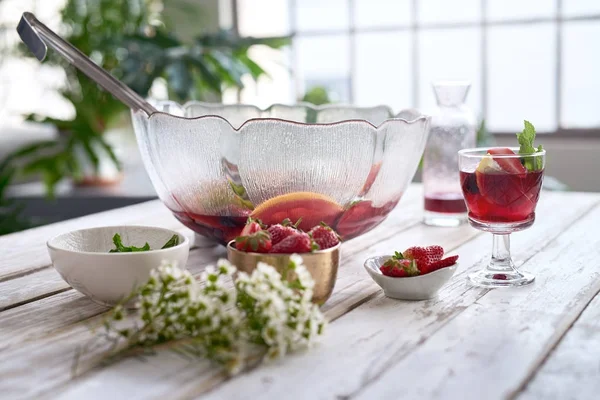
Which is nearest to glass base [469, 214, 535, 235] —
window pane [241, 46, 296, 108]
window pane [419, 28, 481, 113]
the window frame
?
the window frame

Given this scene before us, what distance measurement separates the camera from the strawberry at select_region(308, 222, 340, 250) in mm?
858

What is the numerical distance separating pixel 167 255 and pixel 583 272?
1.77 feet

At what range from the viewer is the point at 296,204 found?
103cm

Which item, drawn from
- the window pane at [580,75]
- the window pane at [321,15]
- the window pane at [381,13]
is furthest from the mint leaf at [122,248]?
the window pane at [321,15]

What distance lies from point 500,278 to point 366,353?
0.32 metres

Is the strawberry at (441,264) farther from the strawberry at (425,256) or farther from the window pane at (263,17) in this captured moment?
the window pane at (263,17)

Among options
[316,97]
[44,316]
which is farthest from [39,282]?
[316,97]

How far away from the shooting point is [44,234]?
4.63ft

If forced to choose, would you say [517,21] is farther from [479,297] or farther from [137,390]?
[137,390]

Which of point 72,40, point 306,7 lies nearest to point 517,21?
point 306,7

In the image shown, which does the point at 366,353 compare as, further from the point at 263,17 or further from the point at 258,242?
the point at 263,17

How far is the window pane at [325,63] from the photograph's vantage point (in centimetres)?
479

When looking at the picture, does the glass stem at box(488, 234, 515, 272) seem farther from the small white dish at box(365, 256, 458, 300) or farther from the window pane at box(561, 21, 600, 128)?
the window pane at box(561, 21, 600, 128)

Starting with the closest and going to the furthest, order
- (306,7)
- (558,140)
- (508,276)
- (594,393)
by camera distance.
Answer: (594,393) < (508,276) < (558,140) < (306,7)
